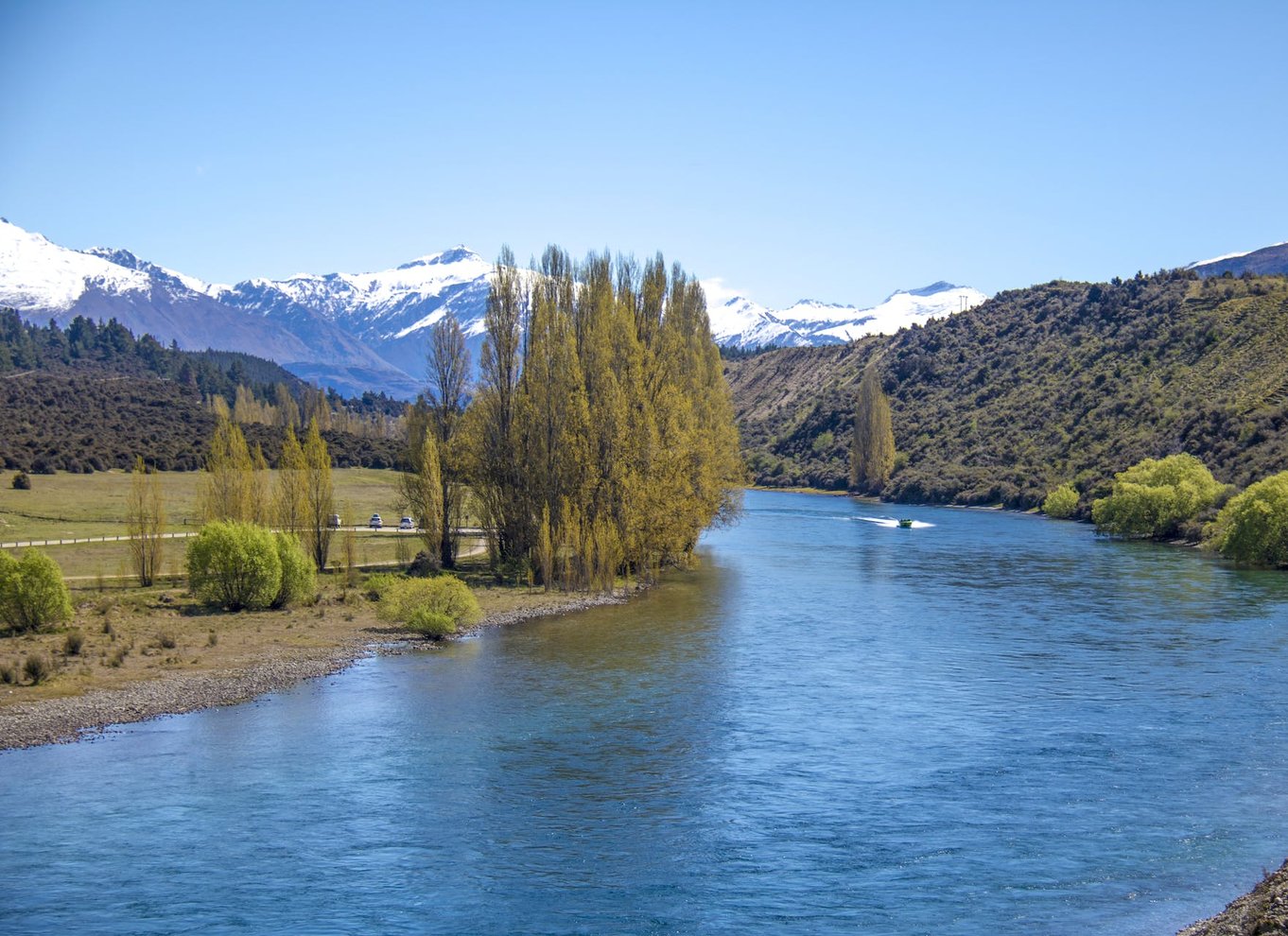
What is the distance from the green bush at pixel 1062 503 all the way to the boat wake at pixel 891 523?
10954mm

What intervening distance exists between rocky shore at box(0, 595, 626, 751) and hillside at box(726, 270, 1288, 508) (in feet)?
199

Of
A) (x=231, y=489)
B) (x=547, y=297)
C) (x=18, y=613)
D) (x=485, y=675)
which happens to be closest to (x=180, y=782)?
(x=485, y=675)

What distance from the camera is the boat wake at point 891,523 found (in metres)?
84.8

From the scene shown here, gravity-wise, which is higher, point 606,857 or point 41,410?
point 41,410

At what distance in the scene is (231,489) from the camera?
4688 centimetres

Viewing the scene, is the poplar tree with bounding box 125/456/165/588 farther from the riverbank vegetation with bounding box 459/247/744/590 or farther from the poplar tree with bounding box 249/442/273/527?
the riverbank vegetation with bounding box 459/247/744/590

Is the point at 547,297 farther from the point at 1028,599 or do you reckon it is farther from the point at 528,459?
the point at 1028,599

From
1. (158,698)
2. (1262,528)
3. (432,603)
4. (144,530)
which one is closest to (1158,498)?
(1262,528)

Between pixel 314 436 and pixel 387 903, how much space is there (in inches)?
1368

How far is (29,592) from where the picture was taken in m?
33.3

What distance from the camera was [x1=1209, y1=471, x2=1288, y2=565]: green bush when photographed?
54.5m

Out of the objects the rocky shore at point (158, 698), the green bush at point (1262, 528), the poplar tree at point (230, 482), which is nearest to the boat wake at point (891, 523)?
the green bush at point (1262, 528)

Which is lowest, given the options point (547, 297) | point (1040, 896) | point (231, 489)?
point (1040, 896)

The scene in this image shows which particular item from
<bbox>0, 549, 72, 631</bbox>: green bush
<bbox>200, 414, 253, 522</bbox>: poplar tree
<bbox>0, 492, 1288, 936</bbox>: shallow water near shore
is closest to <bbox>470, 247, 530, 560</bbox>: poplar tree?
<bbox>200, 414, 253, 522</bbox>: poplar tree
